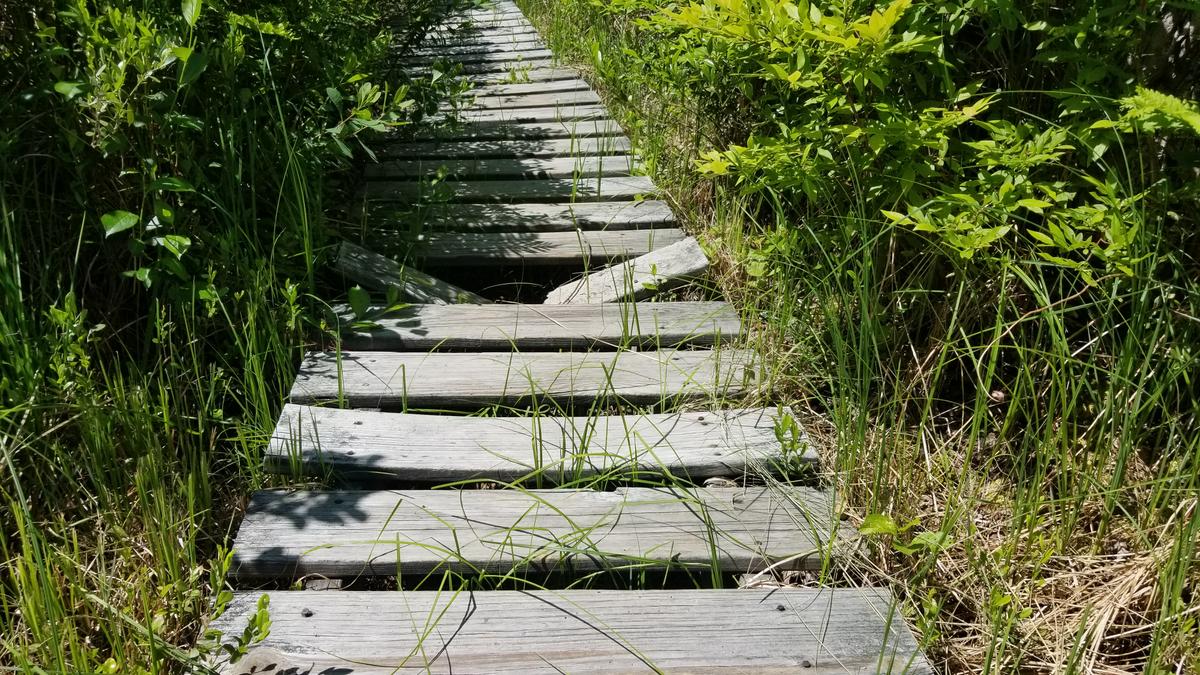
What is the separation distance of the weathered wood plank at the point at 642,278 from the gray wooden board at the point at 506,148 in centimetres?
130

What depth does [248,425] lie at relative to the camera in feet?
7.65

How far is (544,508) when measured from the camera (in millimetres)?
2107

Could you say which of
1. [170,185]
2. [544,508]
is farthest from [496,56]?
[544,508]

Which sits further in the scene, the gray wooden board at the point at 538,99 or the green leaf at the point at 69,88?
the gray wooden board at the point at 538,99

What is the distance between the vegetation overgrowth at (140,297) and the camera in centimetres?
179

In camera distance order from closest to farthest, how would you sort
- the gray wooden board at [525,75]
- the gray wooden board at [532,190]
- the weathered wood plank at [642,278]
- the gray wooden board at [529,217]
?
the weathered wood plank at [642,278]
the gray wooden board at [529,217]
the gray wooden board at [532,190]
the gray wooden board at [525,75]

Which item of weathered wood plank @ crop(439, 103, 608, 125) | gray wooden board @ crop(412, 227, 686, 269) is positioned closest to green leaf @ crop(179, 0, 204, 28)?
gray wooden board @ crop(412, 227, 686, 269)

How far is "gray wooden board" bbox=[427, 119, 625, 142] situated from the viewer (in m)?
5.02

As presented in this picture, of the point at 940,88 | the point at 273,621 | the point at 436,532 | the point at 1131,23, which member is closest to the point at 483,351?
the point at 436,532

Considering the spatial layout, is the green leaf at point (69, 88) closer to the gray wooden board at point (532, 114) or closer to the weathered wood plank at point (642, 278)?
the weathered wood plank at point (642, 278)

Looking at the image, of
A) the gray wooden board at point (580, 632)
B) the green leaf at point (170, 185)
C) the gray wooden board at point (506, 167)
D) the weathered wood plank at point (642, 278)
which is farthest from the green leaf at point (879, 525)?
the gray wooden board at point (506, 167)

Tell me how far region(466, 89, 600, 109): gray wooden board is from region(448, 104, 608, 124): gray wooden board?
7cm

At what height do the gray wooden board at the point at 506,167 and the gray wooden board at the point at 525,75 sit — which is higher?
the gray wooden board at the point at 525,75

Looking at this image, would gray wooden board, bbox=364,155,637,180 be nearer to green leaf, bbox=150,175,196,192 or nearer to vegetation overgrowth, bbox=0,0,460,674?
vegetation overgrowth, bbox=0,0,460,674
